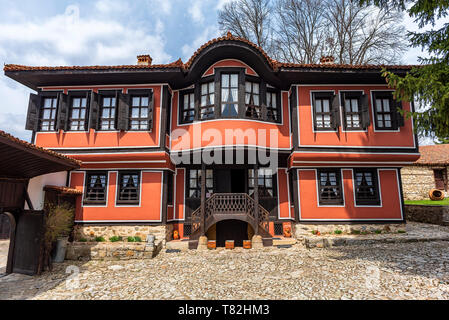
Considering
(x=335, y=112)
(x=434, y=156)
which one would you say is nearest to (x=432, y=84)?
(x=335, y=112)

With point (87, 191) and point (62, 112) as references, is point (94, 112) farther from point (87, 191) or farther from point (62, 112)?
point (87, 191)

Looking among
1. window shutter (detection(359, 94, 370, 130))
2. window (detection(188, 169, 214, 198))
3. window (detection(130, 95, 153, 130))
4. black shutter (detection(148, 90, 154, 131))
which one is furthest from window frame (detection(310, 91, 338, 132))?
window (detection(130, 95, 153, 130))

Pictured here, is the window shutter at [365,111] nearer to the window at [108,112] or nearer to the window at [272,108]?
the window at [272,108]

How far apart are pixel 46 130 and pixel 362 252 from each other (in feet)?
41.9

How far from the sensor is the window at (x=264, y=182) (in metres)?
10.7

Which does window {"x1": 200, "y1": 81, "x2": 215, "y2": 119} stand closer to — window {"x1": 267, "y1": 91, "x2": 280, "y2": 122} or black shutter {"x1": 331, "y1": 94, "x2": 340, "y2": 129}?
window {"x1": 267, "y1": 91, "x2": 280, "y2": 122}

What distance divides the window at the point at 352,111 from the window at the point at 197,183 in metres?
6.27

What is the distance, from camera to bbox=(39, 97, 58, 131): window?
31.7 ft

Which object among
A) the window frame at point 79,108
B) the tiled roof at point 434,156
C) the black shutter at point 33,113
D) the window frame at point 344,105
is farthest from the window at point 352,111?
the tiled roof at point 434,156

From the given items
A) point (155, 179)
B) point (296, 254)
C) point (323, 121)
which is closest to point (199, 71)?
point (155, 179)

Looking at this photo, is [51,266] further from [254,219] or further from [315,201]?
[315,201]

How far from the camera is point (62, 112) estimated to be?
31.1 ft

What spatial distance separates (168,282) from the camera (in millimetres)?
5410

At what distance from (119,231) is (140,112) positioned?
4.95 m
